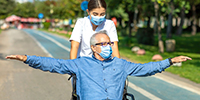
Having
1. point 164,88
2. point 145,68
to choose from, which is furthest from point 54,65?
point 164,88

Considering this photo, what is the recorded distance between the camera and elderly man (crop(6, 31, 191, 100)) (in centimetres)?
306

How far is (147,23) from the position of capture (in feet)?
151

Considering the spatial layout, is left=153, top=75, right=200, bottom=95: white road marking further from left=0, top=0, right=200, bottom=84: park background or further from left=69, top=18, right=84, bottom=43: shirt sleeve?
left=69, top=18, right=84, bottom=43: shirt sleeve

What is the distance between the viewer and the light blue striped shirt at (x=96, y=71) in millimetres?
3062

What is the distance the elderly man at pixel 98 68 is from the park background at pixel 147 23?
6.02 m

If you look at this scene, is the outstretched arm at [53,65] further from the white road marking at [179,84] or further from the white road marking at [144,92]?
the white road marking at [179,84]

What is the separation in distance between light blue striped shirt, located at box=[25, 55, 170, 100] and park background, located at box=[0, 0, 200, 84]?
598 cm

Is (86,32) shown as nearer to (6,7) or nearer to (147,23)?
(147,23)

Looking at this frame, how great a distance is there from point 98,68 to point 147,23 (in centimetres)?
4378

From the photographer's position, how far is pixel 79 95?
3.26 m

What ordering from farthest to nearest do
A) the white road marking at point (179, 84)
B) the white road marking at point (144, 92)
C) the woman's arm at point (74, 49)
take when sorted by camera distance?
the white road marking at point (179, 84) < the white road marking at point (144, 92) < the woman's arm at point (74, 49)

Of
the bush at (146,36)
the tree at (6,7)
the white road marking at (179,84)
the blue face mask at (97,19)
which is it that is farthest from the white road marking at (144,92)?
the tree at (6,7)

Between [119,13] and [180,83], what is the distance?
1436 inches

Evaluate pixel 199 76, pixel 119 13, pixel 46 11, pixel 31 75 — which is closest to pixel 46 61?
pixel 31 75
